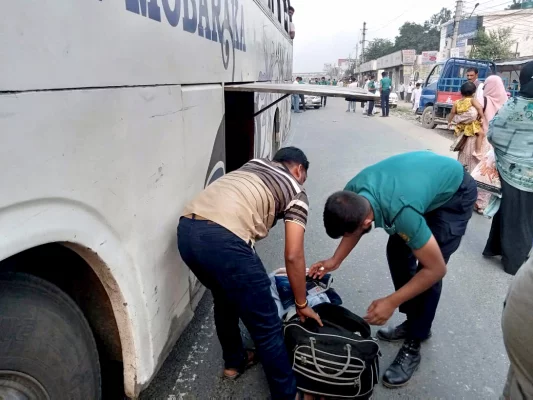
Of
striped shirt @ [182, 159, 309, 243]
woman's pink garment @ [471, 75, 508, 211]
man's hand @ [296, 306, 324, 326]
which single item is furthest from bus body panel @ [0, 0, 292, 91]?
woman's pink garment @ [471, 75, 508, 211]

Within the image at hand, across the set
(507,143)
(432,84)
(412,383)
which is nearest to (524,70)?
(507,143)

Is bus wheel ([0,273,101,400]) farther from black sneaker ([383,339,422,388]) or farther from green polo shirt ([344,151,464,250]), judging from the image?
black sneaker ([383,339,422,388])

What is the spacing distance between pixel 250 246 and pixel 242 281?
193 mm

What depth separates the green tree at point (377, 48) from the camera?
70.8m

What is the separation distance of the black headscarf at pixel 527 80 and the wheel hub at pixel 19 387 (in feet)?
12.5

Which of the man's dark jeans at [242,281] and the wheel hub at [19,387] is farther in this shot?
the man's dark jeans at [242,281]

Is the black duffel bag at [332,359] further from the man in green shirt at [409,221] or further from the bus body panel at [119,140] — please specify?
the bus body panel at [119,140]

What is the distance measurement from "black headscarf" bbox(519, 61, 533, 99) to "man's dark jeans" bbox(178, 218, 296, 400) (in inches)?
110

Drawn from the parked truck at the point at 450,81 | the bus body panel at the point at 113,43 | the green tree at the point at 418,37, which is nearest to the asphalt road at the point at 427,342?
the bus body panel at the point at 113,43

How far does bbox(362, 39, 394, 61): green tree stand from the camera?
2785 inches

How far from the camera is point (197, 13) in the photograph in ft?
7.41

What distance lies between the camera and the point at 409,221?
6.22 ft

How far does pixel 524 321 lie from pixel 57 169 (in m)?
1.44

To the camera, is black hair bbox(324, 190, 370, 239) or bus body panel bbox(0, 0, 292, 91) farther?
black hair bbox(324, 190, 370, 239)
